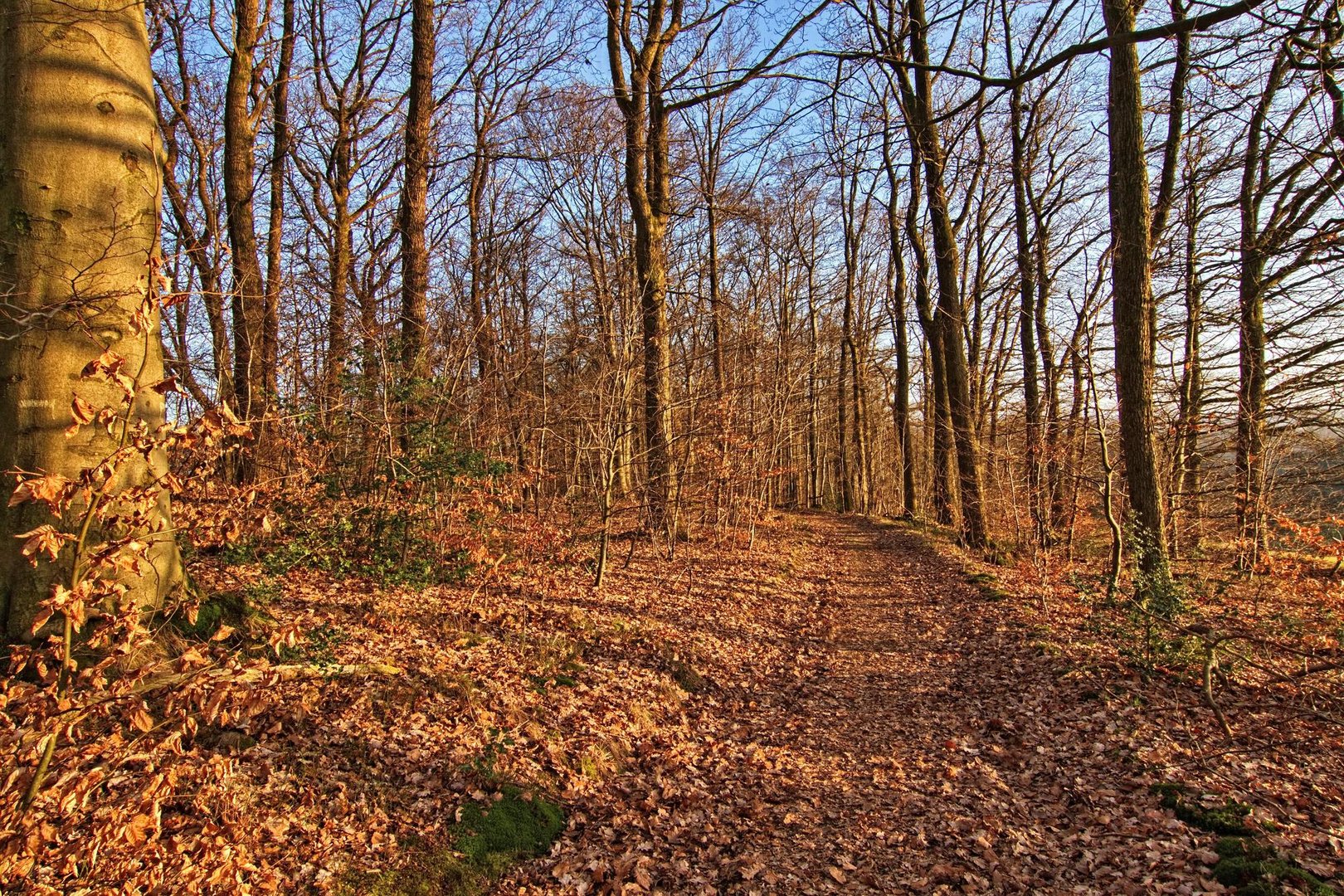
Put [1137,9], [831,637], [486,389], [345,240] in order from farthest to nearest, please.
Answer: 1. [345,240]
2. [486,389]
3. [831,637]
4. [1137,9]

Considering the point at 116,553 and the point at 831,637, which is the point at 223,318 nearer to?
the point at 116,553

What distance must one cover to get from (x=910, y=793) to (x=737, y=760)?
1.29 meters

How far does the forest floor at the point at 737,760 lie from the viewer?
3.70 metres

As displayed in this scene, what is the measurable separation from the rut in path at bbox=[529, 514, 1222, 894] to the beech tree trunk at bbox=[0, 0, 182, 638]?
11.1ft

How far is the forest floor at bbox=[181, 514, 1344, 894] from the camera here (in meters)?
3.70

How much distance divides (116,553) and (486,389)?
7.18m

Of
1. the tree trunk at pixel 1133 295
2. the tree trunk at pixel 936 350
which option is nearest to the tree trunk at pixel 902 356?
the tree trunk at pixel 936 350

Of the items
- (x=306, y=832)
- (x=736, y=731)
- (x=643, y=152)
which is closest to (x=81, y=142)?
(x=306, y=832)

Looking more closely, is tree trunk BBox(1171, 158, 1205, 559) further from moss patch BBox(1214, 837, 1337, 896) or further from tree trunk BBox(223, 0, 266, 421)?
tree trunk BBox(223, 0, 266, 421)

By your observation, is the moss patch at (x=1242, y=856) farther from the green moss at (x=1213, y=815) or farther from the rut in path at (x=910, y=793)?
the rut in path at (x=910, y=793)

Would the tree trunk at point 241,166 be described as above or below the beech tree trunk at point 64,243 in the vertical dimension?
above

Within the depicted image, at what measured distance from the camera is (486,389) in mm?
9633

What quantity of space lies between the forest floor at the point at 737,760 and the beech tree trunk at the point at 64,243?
5.47 ft

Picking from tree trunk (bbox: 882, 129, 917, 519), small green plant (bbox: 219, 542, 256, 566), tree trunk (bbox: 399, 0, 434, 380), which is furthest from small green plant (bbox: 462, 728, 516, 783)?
tree trunk (bbox: 882, 129, 917, 519)
